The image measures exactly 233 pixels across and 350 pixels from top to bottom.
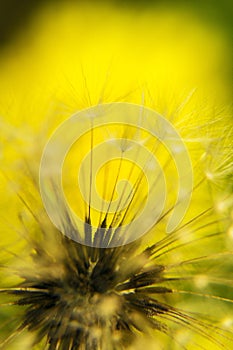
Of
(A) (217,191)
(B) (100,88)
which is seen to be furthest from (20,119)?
(A) (217,191)

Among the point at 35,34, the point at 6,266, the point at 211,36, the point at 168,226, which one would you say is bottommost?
the point at 6,266

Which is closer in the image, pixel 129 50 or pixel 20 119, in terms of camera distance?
pixel 20 119

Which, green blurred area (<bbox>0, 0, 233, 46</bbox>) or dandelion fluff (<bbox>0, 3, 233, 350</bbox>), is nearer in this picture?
dandelion fluff (<bbox>0, 3, 233, 350</bbox>)

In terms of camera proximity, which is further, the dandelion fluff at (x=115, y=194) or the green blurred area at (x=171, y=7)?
the green blurred area at (x=171, y=7)

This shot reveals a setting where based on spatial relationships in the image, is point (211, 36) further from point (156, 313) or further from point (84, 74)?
point (156, 313)

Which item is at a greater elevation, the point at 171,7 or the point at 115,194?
the point at 171,7

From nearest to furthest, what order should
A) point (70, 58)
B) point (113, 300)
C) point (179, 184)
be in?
point (113, 300)
point (179, 184)
point (70, 58)

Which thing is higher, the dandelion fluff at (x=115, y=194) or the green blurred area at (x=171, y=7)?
the green blurred area at (x=171, y=7)

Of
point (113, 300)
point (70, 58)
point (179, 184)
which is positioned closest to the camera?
point (113, 300)

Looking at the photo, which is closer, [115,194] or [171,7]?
[115,194]

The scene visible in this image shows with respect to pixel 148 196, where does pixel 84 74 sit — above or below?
above

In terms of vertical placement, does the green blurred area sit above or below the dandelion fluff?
above
